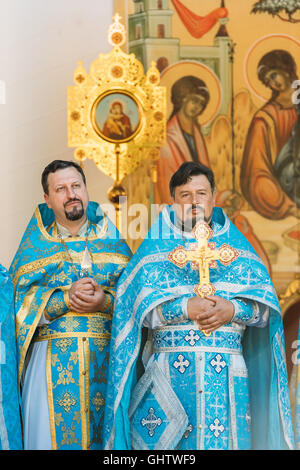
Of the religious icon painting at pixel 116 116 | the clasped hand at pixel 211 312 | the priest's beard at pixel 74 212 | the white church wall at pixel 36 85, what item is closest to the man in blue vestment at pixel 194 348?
the clasped hand at pixel 211 312

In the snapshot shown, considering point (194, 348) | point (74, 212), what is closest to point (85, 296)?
point (74, 212)

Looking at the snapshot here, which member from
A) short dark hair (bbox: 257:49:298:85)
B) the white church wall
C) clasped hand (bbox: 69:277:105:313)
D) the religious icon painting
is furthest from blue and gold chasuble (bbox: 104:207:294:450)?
short dark hair (bbox: 257:49:298:85)

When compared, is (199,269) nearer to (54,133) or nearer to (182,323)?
(182,323)

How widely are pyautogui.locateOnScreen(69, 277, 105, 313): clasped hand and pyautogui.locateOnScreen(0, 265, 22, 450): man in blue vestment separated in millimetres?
380

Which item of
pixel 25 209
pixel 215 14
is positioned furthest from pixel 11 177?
pixel 215 14

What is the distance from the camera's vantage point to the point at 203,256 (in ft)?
18.9

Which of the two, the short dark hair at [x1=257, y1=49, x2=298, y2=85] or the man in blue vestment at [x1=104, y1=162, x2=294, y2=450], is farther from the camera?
the short dark hair at [x1=257, y1=49, x2=298, y2=85]

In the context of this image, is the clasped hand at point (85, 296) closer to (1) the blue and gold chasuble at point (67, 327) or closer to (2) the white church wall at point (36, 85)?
(1) the blue and gold chasuble at point (67, 327)

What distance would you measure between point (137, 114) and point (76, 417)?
3.06 m

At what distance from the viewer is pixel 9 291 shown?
6113mm

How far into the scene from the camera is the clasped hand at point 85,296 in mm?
5957

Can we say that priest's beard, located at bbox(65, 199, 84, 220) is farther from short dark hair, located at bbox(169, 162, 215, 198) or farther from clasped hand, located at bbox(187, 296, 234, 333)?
clasped hand, located at bbox(187, 296, 234, 333)

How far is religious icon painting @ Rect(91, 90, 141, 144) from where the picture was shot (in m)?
8.29

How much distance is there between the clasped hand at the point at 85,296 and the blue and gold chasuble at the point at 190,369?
0.12 meters
